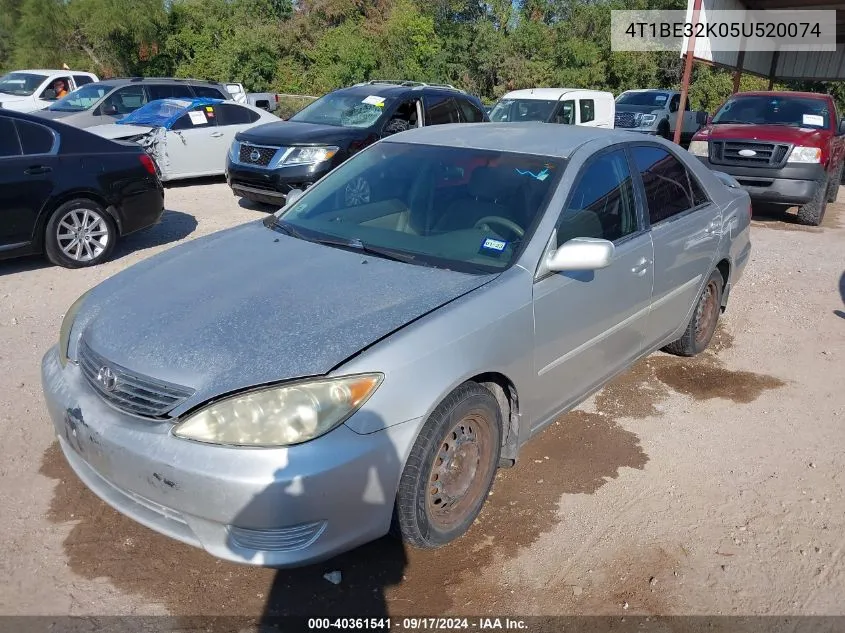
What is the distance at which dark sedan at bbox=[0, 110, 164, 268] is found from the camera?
602cm

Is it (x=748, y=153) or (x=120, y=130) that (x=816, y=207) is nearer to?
(x=748, y=153)

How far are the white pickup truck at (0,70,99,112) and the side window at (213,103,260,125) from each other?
21.2 feet

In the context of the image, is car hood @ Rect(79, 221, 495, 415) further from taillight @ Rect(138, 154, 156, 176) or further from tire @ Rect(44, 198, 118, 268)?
taillight @ Rect(138, 154, 156, 176)

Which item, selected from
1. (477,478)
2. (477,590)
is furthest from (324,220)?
(477,590)

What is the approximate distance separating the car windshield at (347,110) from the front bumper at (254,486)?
23.8 feet

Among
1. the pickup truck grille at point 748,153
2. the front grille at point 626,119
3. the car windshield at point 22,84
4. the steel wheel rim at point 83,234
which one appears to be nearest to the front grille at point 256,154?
the steel wheel rim at point 83,234

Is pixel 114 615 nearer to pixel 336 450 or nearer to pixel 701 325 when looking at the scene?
pixel 336 450

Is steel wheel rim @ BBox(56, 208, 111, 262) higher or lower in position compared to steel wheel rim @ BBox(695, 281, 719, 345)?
higher

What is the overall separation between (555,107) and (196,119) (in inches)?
242

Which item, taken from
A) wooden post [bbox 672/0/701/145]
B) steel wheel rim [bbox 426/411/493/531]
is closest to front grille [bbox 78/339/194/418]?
steel wheel rim [bbox 426/411/493/531]

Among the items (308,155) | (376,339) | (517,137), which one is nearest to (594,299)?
(517,137)

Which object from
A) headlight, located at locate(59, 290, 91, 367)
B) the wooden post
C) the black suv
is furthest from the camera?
the wooden post

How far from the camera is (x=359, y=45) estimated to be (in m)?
29.1

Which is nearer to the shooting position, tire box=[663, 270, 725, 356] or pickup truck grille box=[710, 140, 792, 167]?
tire box=[663, 270, 725, 356]
